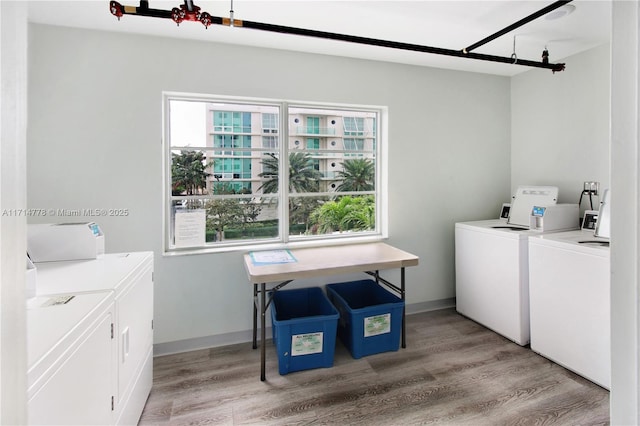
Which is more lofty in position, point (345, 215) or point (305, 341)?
point (345, 215)

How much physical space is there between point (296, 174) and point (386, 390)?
203 cm

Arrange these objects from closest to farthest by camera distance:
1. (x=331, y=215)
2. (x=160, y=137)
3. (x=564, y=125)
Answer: (x=160, y=137)
(x=564, y=125)
(x=331, y=215)

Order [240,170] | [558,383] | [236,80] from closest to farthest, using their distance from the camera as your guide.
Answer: [558,383] < [236,80] < [240,170]

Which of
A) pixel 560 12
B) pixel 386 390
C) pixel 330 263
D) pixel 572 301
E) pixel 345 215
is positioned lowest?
pixel 386 390

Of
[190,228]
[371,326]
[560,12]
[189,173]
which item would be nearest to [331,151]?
[189,173]

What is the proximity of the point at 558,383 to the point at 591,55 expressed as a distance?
2.92m

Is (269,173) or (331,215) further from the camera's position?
(331,215)

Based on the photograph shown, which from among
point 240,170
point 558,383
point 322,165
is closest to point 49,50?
point 240,170

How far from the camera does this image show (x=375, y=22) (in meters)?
2.45

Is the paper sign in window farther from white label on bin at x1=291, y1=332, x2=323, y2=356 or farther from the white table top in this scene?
white label on bin at x1=291, y1=332, x2=323, y2=356

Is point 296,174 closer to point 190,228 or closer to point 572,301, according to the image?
point 190,228

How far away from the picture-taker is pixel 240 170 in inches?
117

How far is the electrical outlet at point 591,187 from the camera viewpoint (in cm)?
291

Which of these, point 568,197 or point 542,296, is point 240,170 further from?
point 568,197
